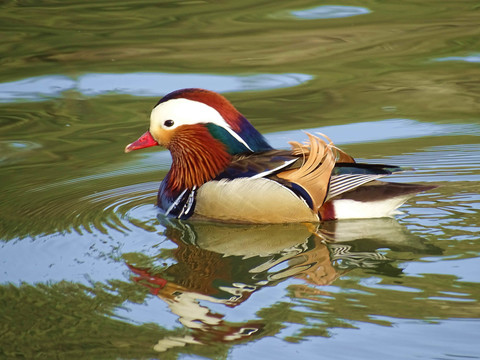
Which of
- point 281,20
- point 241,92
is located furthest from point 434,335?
point 281,20

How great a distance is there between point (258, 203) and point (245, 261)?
70 cm

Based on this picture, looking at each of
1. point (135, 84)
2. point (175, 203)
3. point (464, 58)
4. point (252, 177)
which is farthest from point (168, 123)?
point (464, 58)

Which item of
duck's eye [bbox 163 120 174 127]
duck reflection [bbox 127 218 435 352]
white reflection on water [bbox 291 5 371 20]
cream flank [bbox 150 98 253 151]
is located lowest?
duck reflection [bbox 127 218 435 352]

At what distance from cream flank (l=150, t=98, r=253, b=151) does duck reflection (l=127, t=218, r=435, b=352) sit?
0.71m

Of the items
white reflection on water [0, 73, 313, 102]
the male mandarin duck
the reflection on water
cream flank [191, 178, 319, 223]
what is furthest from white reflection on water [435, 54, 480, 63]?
cream flank [191, 178, 319, 223]

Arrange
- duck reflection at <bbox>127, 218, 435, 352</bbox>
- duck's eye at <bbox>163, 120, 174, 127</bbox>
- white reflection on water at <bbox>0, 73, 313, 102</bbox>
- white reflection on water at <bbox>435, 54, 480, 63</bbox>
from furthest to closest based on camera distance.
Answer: white reflection on water at <bbox>435, 54, 480, 63</bbox>, white reflection on water at <bbox>0, 73, 313, 102</bbox>, duck's eye at <bbox>163, 120, 174, 127</bbox>, duck reflection at <bbox>127, 218, 435, 352</bbox>

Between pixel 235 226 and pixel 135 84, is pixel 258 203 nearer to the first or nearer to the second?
pixel 235 226

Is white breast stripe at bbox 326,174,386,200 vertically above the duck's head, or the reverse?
the duck's head

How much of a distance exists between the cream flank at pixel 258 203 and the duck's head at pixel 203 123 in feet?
1.35

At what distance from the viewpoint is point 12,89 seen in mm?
9914

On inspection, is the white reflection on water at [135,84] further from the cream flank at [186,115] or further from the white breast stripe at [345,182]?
the white breast stripe at [345,182]

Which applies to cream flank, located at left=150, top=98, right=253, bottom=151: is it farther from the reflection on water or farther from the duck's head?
the reflection on water

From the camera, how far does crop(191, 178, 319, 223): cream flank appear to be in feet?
19.5

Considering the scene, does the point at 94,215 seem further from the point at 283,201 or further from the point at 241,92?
the point at 241,92
